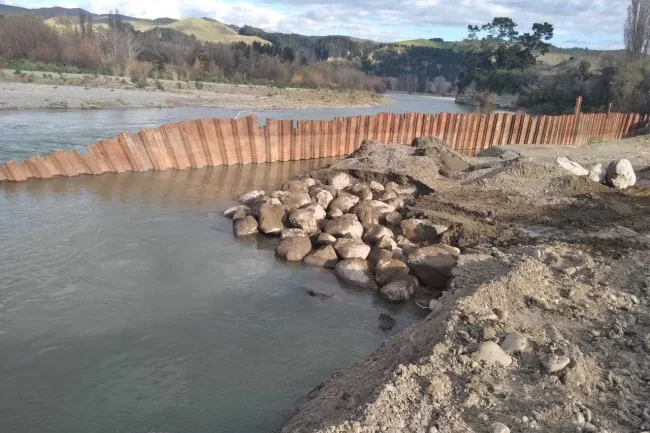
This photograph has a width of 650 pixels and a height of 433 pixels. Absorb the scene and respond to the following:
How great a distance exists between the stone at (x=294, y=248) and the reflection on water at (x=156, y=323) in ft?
0.86

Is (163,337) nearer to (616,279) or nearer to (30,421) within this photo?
(30,421)

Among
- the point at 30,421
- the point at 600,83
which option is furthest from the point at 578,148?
the point at 600,83

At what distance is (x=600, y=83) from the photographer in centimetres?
5494

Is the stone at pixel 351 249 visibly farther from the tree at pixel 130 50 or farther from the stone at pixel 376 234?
the tree at pixel 130 50

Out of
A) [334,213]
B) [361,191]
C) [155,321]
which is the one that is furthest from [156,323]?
[361,191]

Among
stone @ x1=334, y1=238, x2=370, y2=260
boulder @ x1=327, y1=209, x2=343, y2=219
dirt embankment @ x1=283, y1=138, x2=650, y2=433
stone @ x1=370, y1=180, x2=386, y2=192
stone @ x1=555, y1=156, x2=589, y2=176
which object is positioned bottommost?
stone @ x1=334, y1=238, x2=370, y2=260

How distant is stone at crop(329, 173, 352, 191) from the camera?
1593cm

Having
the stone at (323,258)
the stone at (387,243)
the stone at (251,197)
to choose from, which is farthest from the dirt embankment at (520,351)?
the stone at (251,197)

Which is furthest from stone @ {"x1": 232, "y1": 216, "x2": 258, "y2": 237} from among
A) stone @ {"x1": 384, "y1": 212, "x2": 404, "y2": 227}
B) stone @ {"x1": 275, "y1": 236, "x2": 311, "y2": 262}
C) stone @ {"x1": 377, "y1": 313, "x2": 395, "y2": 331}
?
stone @ {"x1": 377, "y1": 313, "x2": 395, "y2": 331}

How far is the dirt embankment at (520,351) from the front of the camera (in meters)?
5.14

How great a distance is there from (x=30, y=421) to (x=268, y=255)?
6.02 meters

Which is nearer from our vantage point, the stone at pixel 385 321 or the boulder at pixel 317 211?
the stone at pixel 385 321

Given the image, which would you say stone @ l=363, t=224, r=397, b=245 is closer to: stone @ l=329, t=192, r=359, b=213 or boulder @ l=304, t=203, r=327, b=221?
boulder @ l=304, t=203, r=327, b=221

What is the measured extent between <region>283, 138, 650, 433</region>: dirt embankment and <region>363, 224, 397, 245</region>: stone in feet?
4.79
